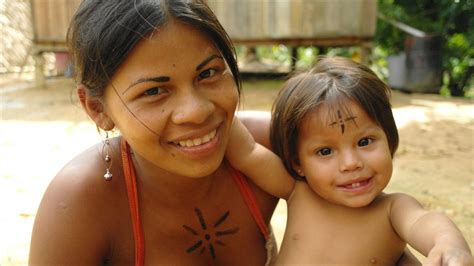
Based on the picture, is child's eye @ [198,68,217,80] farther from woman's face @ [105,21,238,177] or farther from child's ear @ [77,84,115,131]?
child's ear @ [77,84,115,131]

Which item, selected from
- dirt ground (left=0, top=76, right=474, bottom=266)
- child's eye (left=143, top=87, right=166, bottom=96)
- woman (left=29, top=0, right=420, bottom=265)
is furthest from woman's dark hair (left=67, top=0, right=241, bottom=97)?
dirt ground (left=0, top=76, right=474, bottom=266)

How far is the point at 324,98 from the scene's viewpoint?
1.81m

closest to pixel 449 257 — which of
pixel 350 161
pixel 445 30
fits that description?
pixel 350 161

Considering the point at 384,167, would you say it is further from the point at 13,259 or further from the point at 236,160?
the point at 13,259

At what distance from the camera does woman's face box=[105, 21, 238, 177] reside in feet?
4.49

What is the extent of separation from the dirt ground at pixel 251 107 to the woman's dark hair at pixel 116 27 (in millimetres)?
392

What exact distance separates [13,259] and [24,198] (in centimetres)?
93

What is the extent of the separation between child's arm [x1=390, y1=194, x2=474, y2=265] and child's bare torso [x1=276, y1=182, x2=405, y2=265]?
0.23 ft

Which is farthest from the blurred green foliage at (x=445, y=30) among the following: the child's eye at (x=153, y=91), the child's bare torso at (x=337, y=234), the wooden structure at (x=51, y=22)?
the child's eye at (x=153, y=91)

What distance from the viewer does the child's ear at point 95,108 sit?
154 centimetres

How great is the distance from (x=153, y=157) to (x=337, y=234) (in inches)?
31.4

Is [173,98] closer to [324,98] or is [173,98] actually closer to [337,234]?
[324,98]

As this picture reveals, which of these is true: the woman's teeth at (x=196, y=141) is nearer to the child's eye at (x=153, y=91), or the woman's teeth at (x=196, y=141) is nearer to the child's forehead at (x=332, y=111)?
the child's eye at (x=153, y=91)

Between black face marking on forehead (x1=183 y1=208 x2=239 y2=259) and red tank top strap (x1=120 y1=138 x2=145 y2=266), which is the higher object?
red tank top strap (x1=120 y1=138 x2=145 y2=266)
